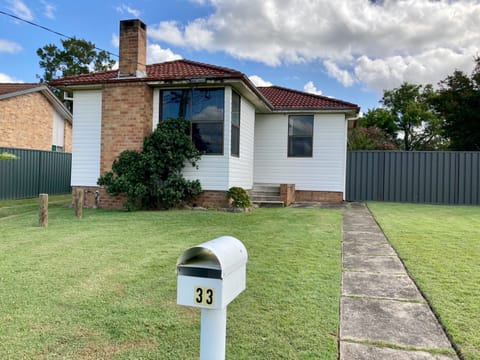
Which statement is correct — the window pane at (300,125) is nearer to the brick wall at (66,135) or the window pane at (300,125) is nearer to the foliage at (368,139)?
the foliage at (368,139)

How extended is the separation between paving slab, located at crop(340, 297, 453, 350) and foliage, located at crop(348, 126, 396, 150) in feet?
80.3

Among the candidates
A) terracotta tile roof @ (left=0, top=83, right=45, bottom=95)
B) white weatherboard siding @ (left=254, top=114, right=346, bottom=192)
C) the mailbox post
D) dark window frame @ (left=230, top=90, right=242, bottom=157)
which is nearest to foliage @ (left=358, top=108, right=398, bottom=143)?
white weatherboard siding @ (left=254, top=114, right=346, bottom=192)

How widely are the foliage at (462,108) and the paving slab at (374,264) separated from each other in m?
19.5

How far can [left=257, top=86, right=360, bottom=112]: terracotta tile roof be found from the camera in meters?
13.4

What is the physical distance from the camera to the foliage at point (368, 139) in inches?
1102

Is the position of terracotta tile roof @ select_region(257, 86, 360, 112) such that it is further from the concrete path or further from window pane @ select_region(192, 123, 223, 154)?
the concrete path

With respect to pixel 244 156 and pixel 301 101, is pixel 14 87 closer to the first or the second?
pixel 244 156

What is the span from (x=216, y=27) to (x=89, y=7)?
5132mm

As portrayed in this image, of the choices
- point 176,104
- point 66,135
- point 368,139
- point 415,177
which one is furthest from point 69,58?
point 415,177

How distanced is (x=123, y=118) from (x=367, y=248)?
7848 millimetres

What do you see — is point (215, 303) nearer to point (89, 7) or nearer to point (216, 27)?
point (89, 7)

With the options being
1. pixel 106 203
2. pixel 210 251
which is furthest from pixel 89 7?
pixel 210 251

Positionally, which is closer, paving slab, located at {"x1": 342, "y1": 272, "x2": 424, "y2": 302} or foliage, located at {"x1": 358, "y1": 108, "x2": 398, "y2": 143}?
paving slab, located at {"x1": 342, "y1": 272, "x2": 424, "y2": 302}

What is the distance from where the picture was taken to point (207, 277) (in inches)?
70.6
